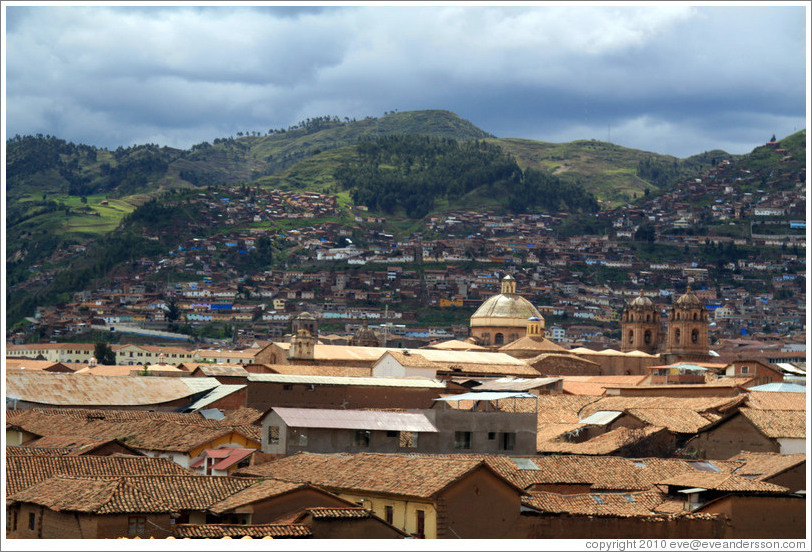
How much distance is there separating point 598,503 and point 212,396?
2210 centimetres

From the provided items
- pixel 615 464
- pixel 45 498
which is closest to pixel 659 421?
pixel 615 464

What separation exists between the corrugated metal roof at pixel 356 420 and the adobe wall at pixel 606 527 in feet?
29.4

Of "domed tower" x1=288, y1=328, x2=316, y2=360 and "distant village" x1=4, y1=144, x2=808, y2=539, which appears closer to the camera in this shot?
"distant village" x1=4, y1=144, x2=808, y2=539

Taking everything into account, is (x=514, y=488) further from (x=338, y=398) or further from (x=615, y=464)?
(x=338, y=398)

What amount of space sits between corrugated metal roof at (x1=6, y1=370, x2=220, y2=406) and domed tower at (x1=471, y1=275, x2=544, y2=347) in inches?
1159

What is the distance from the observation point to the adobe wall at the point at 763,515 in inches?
912

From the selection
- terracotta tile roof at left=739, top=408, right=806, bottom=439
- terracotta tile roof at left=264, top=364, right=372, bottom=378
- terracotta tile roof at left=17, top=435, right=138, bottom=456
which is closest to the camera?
terracotta tile roof at left=17, top=435, right=138, bottom=456

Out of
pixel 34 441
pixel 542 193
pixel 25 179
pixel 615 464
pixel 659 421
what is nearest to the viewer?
pixel 615 464

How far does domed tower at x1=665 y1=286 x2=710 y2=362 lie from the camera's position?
68.9m

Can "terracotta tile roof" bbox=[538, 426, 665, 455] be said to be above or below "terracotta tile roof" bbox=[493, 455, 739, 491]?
below

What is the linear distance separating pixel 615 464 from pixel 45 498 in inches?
530

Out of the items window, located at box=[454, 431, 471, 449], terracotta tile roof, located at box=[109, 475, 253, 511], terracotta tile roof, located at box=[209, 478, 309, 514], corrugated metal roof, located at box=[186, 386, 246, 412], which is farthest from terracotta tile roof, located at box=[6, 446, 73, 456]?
corrugated metal roof, located at box=[186, 386, 246, 412]

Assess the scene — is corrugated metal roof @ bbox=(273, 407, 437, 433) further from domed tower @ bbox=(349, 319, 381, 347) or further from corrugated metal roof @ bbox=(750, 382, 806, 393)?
domed tower @ bbox=(349, 319, 381, 347)

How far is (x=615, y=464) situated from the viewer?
29156mm
